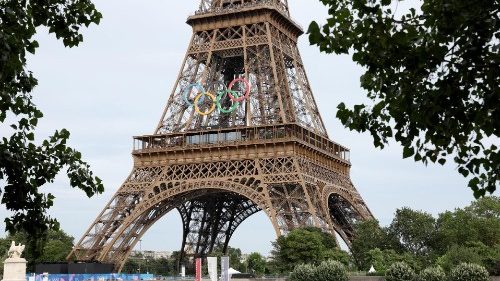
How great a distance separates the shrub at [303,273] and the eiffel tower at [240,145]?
4751 mm

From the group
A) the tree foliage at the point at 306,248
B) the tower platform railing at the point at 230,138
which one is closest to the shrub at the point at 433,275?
the tree foliage at the point at 306,248

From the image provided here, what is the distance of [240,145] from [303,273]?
44.5ft

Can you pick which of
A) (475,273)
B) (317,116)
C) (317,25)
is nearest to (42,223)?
(317,25)

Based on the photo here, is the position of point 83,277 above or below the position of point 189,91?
below

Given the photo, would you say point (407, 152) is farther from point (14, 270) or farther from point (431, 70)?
point (14, 270)

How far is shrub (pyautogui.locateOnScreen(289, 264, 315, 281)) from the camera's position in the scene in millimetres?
50906

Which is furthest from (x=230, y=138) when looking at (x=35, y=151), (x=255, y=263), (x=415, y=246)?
(x=35, y=151)

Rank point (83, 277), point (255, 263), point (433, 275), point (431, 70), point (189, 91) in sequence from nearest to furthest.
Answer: point (431, 70) < point (433, 275) < point (83, 277) < point (189, 91) < point (255, 263)

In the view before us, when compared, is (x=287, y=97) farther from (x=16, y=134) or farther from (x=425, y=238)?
(x=16, y=134)

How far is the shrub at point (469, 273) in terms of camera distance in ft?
157

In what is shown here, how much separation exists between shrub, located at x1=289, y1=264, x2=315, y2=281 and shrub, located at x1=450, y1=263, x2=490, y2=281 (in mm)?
9274

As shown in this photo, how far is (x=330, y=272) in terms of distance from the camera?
1991 inches

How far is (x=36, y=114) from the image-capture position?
12203 millimetres

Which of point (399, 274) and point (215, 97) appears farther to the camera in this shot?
point (215, 97)
